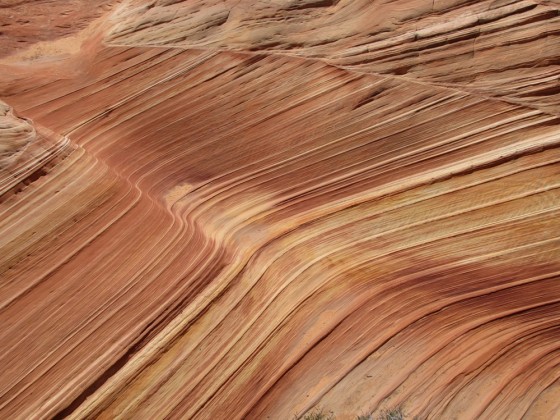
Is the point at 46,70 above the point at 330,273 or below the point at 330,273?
above

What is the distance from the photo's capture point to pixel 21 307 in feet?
Answer: 16.1

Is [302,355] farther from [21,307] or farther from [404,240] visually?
[21,307]

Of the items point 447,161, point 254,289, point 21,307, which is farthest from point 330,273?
point 21,307

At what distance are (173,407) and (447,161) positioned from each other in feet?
12.1

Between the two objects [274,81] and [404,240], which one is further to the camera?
[274,81]

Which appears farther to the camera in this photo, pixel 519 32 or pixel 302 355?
pixel 519 32

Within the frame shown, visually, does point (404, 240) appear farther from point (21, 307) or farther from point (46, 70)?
point (46, 70)

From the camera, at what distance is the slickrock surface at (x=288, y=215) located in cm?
480

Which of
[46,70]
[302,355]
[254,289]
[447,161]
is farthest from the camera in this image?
[46,70]

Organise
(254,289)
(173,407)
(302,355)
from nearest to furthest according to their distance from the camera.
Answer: (173,407)
(302,355)
(254,289)

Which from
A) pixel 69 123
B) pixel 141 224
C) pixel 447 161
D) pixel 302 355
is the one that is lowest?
pixel 302 355

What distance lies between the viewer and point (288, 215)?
19.8ft

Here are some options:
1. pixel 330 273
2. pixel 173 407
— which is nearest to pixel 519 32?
pixel 330 273

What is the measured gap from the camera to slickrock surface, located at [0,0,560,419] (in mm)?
4801
